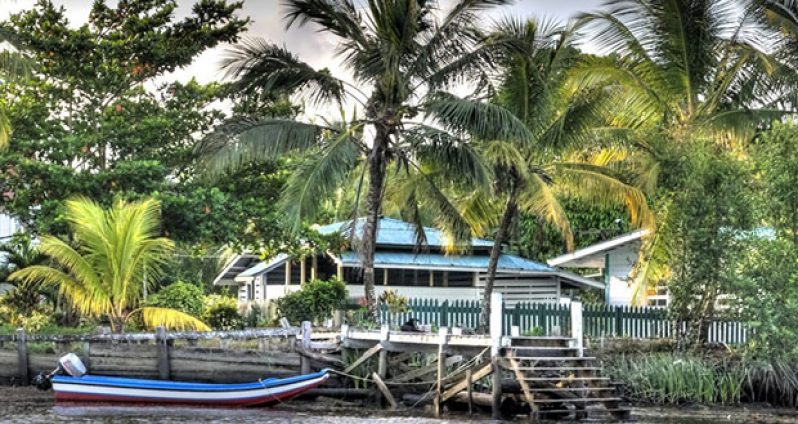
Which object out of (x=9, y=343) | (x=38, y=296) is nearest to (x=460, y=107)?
(x=9, y=343)

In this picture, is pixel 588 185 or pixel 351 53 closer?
pixel 351 53

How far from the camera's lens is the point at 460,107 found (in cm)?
2528

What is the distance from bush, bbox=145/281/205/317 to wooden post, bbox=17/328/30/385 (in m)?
4.98

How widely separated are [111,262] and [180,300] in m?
5.62

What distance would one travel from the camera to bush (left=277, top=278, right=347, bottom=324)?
A: 103ft

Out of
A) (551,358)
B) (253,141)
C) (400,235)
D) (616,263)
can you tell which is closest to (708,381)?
(551,358)

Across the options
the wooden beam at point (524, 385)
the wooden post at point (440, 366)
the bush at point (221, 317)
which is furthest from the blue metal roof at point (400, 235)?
the wooden beam at point (524, 385)

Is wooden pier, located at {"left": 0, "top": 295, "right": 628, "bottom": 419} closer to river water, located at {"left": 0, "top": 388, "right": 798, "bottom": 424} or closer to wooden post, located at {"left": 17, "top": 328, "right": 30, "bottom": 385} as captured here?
wooden post, located at {"left": 17, "top": 328, "right": 30, "bottom": 385}

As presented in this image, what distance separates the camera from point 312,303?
31500mm

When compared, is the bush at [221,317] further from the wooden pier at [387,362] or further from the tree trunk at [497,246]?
the tree trunk at [497,246]

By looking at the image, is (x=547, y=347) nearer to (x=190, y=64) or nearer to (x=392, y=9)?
(x=392, y=9)

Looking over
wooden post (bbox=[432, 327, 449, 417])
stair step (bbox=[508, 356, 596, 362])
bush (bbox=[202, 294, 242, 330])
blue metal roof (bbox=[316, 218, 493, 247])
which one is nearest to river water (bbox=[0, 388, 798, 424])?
wooden post (bbox=[432, 327, 449, 417])

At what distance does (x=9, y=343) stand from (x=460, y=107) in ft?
39.4

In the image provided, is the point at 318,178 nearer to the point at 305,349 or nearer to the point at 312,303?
the point at 305,349
